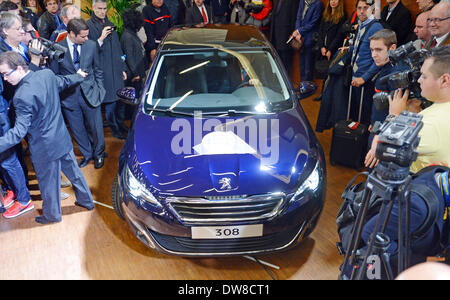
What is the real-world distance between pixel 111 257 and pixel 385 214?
188cm

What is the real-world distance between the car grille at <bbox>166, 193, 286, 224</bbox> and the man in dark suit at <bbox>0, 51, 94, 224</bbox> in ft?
3.89

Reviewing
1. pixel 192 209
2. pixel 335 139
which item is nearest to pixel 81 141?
pixel 192 209

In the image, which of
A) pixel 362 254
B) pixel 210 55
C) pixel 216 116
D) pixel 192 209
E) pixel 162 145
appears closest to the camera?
pixel 362 254

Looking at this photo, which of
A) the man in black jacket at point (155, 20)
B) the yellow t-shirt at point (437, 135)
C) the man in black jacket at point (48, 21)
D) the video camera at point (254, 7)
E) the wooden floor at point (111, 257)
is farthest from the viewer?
the video camera at point (254, 7)

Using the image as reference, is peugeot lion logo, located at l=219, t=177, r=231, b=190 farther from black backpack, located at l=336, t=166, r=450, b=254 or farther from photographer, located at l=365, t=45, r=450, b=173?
photographer, located at l=365, t=45, r=450, b=173

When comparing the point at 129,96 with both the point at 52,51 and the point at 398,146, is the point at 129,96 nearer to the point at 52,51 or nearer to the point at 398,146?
the point at 52,51

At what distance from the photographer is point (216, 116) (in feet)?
9.09

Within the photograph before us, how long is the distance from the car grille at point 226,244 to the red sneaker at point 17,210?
1535 mm

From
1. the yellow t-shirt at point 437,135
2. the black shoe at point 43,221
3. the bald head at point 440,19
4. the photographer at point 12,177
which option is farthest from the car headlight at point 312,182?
the photographer at point 12,177

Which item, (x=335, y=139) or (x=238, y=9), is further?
(x=238, y=9)

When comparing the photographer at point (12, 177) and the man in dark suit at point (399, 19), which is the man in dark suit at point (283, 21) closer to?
the man in dark suit at point (399, 19)

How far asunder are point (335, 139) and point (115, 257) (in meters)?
2.43

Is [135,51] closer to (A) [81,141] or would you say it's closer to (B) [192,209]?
(A) [81,141]

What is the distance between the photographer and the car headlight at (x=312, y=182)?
2299mm
